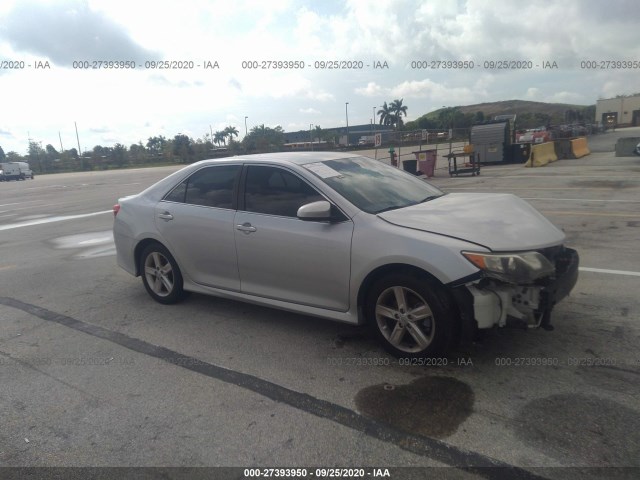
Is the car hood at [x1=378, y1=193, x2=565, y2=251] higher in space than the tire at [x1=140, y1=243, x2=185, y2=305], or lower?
higher

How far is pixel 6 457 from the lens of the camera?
2830 mm

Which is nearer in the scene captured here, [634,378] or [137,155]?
[634,378]

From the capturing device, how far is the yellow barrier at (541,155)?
21250 millimetres

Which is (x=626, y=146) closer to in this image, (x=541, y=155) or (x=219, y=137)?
(x=541, y=155)

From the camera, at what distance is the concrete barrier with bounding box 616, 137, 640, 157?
22.0 metres

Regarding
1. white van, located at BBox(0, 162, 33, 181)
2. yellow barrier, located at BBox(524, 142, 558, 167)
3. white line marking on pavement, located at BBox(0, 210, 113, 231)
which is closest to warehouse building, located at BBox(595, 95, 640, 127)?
yellow barrier, located at BBox(524, 142, 558, 167)

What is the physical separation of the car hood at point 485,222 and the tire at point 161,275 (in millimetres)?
2479

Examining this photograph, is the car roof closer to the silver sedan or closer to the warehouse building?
the silver sedan

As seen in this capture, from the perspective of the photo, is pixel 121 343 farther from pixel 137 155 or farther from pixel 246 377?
pixel 137 155

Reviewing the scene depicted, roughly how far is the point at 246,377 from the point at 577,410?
2208 millimetres

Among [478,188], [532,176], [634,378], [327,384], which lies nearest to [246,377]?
[327,384]

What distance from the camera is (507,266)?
3.23 meters

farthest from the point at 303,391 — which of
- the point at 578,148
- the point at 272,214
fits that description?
the point at 578,148

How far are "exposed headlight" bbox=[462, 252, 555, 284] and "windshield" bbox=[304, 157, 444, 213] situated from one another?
3.15 feet
